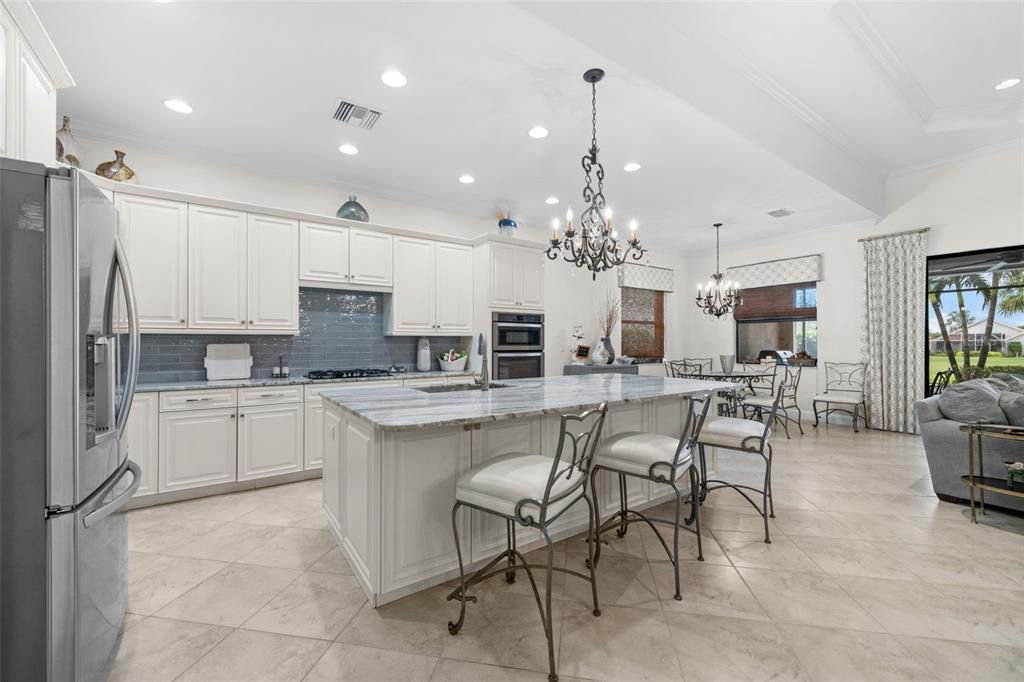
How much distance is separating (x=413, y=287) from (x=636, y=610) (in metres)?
3.57

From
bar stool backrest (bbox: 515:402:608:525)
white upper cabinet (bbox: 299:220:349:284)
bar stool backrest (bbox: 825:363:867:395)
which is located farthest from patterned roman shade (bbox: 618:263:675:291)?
bar stool backrest (bbox: 515:402:608:525)

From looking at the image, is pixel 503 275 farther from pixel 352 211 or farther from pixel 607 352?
pixel 607 352

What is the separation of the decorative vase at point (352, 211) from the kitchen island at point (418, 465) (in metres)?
2.40

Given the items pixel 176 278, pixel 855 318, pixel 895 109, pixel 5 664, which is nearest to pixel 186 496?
pixel 176 278

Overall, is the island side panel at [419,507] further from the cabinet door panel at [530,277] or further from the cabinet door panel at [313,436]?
the cabinet door panel at [530,277]

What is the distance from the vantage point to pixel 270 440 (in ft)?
11.6

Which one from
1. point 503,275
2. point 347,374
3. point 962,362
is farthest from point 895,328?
point 347,374

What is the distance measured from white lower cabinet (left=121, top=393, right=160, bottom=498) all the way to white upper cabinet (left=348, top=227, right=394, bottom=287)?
1834 millimetres

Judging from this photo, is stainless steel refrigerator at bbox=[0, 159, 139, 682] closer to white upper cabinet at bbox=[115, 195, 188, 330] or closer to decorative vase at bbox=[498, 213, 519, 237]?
white upper cabinet at bbox=[115, 195, 188, 330]

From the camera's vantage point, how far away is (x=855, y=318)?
586cm

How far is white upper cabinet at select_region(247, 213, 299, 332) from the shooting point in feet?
12.2

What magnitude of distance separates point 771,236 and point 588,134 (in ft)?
15.2

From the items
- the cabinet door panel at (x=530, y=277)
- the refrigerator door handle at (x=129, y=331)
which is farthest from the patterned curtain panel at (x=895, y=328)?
the refrigerator door handle at (x=129, y=331)

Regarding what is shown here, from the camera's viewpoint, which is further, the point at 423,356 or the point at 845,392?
the point at 845,392
